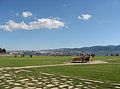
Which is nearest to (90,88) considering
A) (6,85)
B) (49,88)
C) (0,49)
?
(49,88)

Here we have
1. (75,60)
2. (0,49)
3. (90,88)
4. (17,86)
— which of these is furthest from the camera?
(0,49)

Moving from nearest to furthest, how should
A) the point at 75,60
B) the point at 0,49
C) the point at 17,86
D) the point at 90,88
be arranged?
the point at 90,88, the point at 17,86, the point at 75,60, the point at 0,49

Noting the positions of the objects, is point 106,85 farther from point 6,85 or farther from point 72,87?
point 6,85

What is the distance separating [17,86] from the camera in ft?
48.5

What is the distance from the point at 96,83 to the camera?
15438mm

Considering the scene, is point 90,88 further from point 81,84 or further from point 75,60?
point 75,60

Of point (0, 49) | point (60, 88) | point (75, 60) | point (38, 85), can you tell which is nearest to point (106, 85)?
point (60, 88)

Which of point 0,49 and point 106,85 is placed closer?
point 106,85

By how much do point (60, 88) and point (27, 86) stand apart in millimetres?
1684

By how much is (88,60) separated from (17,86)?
93.6 ft

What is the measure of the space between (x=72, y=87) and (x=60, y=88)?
2.05 ft

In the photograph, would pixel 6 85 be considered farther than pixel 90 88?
Yes

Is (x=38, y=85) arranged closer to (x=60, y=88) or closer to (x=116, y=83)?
(x=60, y=88)

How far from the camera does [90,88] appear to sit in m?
13.9
